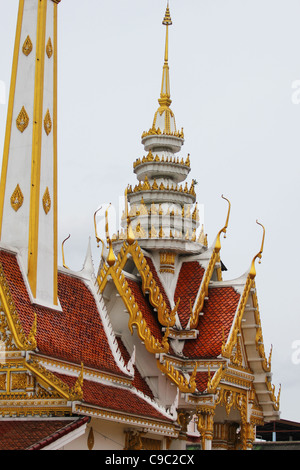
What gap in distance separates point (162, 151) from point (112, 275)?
5154 mm

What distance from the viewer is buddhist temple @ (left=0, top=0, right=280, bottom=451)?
2036cm

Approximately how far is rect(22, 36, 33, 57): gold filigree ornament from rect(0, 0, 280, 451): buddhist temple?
0.15 feet

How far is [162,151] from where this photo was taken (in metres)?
29.5

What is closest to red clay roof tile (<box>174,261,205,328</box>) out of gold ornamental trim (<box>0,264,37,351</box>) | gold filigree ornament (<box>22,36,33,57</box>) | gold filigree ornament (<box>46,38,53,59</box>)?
gold ornamental trim (<box>0,264,37,351</box>)

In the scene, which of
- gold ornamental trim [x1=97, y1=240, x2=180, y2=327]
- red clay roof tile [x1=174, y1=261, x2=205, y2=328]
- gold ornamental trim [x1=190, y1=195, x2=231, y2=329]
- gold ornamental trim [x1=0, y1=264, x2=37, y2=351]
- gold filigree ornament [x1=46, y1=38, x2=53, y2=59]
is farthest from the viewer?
red clay roof tile [x1=174, y1=261, x2=205, y2=328]

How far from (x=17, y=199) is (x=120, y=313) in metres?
4.66

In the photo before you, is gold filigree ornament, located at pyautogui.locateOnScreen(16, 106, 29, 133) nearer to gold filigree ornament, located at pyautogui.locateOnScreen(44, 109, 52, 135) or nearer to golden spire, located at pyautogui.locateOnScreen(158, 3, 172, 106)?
gold filigree ornament, located at pyautogui.locateOnScreen(44, 109, 52, 135)

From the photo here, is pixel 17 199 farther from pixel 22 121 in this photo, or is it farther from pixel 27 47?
pixel 27 47

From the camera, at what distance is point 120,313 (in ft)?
85.5

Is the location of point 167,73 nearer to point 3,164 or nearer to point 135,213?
point 135,213

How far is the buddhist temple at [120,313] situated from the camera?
66.8ft

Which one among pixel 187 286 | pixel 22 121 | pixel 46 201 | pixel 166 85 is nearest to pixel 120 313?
pixel 187 286
